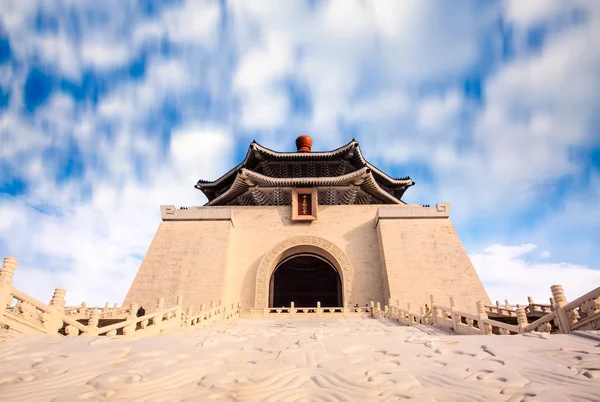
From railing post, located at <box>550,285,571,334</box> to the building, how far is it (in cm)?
743

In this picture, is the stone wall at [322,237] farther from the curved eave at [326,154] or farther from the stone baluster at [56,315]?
the stone baluster at [56,315]

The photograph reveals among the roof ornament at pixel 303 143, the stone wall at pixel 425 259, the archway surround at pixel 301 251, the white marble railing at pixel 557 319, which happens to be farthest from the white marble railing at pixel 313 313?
the roof ornament at pixel 303 143

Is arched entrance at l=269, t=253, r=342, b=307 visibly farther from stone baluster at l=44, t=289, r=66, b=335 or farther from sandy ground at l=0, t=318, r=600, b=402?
sandy ground at l=0, t=318, r=600, b=402

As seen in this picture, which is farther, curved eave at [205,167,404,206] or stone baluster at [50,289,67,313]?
curved eave at [205,167,404,206]

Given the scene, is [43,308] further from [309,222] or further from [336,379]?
[309,222]

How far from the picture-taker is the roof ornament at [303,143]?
20406 millimetres

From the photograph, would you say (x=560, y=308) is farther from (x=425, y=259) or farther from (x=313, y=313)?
(x=425, y=259)

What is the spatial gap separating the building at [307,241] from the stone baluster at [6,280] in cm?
852

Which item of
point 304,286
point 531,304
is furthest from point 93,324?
point 304,286

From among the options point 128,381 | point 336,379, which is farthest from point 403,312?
point 128,381

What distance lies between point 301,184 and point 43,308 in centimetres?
1236

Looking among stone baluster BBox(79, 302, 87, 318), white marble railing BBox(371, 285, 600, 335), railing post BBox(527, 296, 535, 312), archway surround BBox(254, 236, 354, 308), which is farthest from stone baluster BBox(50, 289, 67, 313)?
railing post BBox(527, 296, 535, 312)

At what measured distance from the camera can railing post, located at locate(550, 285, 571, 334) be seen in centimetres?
570

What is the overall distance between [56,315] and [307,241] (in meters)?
11.0
